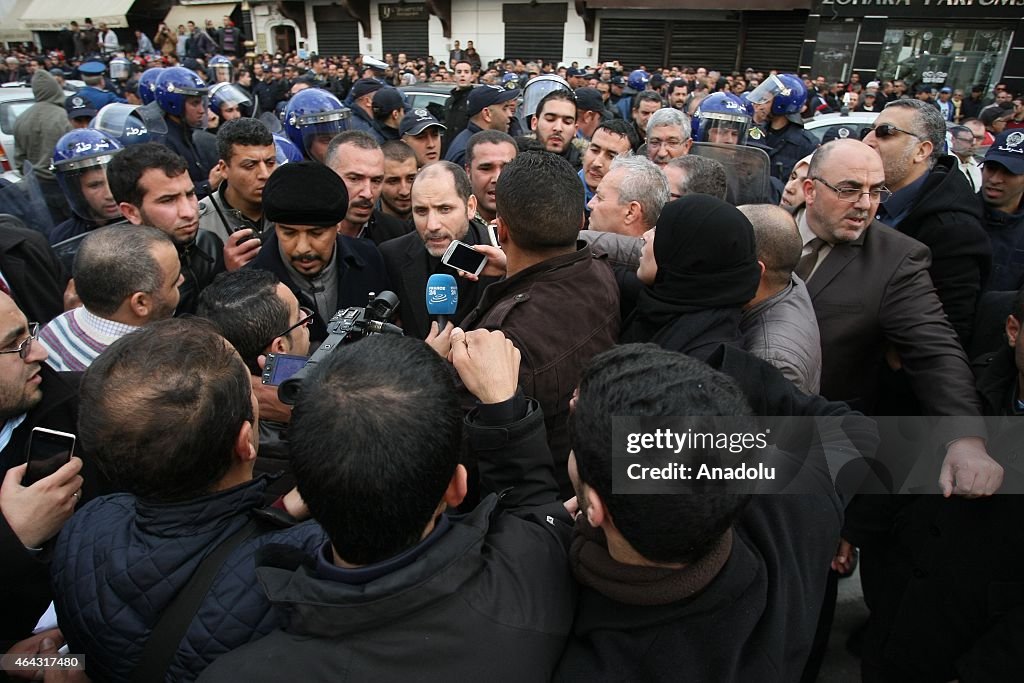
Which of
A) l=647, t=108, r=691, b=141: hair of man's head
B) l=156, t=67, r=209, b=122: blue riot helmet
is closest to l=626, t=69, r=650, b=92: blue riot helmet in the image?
l=647, t=108, r=691, b=141: hair of man's head

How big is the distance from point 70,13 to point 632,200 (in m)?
30.6

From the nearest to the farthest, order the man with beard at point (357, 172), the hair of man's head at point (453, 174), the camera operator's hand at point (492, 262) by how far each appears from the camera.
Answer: the camera operator's hand at point (492, 262) < the hair of man's head at point (453, 174) < the man with beard at point (357, 172)

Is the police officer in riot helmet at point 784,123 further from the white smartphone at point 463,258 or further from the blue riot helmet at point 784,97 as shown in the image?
the white smartphone at point 463,258

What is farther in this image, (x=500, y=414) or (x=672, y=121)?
(x=672, y=121)

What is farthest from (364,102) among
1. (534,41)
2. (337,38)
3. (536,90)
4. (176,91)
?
(337,38)

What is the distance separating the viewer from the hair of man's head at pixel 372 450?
102 centimetres

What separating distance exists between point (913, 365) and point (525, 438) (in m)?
1.61

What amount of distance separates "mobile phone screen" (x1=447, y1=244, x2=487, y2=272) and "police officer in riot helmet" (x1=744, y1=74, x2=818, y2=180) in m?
4.83

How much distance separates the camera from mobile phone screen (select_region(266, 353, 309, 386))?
1619 millimetres

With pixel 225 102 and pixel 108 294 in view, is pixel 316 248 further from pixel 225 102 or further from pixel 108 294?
pixel 225 102

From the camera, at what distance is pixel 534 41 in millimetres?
19234

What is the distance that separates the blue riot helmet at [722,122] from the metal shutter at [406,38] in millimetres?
18075

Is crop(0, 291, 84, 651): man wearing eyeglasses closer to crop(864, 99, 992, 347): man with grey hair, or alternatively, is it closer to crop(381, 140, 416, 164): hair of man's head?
crop(381, 140, 416, 164): hair of man's head

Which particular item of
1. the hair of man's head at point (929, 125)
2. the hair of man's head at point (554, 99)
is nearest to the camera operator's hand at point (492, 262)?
the hair of man's head at point (929, 125)
